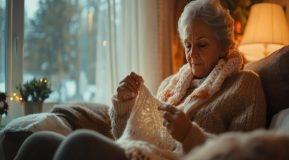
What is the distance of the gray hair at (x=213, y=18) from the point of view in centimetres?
161

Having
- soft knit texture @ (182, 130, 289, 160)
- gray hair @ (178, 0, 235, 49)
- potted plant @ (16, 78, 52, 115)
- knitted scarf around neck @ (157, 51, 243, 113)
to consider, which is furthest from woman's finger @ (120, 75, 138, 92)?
soft knit texture @ (182, 130, 289, 160)

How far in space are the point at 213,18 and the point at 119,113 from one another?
48 cm

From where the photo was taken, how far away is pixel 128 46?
8.38 feet

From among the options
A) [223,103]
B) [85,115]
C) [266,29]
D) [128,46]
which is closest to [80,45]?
[128,46]

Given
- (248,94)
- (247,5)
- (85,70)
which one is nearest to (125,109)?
(248,94)

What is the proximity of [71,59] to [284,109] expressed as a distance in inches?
54.0

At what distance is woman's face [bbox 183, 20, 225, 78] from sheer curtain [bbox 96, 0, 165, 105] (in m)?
0.91

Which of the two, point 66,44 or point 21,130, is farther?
point 66,44

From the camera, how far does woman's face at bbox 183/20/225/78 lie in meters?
1.62

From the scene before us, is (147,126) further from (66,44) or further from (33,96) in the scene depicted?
(66,44)

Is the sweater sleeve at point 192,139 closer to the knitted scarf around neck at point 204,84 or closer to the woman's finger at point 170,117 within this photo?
the woman's finger at point 170,117

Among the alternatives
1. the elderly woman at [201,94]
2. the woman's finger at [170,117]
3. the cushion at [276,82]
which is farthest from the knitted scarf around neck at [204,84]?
the woman's finger at [170,117]

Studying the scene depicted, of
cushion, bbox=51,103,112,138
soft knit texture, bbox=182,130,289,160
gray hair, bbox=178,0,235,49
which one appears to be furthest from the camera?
cushion, bbox=51,103,112,138

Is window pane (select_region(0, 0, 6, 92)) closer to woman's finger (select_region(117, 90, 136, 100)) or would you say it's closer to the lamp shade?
woman's finger (select_region(117, 90, 136, 100))
